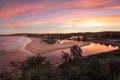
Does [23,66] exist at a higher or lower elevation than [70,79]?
lower

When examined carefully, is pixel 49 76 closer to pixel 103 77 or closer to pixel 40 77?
pixel 40 77

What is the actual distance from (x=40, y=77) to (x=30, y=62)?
11.5 meters

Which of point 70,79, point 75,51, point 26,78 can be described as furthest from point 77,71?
point 75,51

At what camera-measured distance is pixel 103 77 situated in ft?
27.7

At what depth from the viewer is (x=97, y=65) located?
9.49 meters

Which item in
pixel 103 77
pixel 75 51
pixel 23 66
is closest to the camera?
pixel 103 77

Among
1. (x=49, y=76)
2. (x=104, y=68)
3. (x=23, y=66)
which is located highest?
(x=104, y=68)

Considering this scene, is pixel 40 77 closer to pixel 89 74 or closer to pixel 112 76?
pixel 89 74

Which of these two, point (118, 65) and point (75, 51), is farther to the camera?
point (75, 51)

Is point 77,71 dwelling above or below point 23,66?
above

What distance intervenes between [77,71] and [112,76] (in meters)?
1.66

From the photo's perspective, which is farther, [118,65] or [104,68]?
[118,65]

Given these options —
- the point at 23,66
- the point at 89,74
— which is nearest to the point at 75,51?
the point at 23,66

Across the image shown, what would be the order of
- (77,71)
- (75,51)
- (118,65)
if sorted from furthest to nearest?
(75,51) < (118,65) < (77,71)
